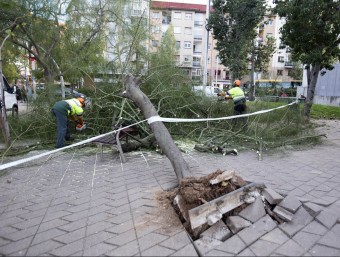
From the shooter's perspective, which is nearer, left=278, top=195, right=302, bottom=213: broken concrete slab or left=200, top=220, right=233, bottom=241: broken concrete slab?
left=200, top=220, right=233, bottom=241: broken concrete slab

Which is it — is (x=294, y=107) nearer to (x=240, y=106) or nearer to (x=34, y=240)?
(x=240, y=106)

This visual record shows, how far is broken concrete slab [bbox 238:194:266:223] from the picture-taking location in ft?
9.91

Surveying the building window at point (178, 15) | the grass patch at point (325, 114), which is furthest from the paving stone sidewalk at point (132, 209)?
the building window at point (178, 15)

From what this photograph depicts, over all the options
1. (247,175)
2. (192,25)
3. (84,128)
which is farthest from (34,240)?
(192,25)

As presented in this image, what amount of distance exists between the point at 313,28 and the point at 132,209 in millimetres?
9510

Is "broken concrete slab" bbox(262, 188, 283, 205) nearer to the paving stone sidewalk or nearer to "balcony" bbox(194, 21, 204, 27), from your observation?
the paving stone sidewalk

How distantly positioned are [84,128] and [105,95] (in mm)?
966

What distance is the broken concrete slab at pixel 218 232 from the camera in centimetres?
278

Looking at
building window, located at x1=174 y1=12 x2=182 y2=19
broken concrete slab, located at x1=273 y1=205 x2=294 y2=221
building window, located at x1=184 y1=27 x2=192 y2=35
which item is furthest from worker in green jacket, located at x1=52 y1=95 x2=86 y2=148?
building window, located at x1=184 y1=27 x2=192 y2=35

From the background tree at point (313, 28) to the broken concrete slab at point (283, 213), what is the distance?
27.8 ft

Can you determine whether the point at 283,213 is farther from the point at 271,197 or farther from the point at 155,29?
the point at 155,29

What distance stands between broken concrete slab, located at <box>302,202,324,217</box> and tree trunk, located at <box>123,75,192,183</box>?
1371 mm

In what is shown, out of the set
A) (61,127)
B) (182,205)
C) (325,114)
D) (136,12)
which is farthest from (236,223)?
(325,114)

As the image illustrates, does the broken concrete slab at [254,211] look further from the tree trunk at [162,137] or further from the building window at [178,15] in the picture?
the building window at [178,15]
